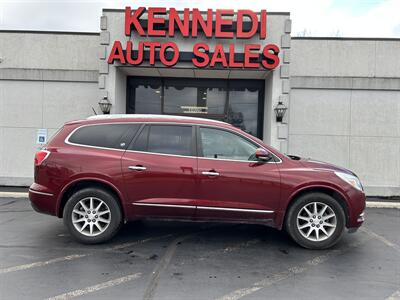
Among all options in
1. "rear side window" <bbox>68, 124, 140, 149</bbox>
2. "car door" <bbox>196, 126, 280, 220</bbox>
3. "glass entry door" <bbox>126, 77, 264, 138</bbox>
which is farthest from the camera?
"glass entry door" <bbox>126, 77, 264, 138</bbox>

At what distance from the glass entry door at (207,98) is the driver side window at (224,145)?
6.15 meters

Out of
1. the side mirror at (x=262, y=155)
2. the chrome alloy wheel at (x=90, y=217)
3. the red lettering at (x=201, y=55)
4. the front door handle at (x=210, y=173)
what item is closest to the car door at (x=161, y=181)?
the front door handle at (x=210, y=173)

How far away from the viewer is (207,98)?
11367 millimetres

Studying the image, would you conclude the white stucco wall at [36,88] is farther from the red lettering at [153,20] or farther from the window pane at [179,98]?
the window pane at [179,98]

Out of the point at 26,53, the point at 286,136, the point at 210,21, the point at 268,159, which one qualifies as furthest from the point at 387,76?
the point at 26,53

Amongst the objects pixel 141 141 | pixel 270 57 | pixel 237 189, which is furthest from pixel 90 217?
pixel 270 57

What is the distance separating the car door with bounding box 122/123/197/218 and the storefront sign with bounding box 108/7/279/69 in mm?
5080

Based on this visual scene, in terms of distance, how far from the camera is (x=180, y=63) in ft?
31.9

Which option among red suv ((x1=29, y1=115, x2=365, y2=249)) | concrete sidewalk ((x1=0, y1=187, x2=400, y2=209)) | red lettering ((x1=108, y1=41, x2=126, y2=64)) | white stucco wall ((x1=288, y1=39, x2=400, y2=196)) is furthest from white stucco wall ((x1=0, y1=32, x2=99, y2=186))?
white stucco wall ((x1=288, y1=39, x2=400, y2=196))

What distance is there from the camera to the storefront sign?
942cm

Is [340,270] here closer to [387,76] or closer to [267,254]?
[267,254]

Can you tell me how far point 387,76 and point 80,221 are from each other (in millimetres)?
9424

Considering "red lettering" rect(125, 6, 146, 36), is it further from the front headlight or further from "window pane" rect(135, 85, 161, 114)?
the front headlight

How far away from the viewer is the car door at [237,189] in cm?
498
